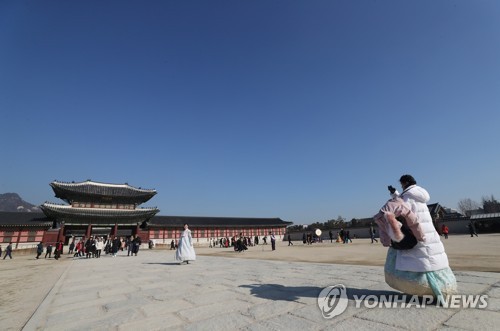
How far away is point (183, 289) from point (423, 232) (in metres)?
4.19

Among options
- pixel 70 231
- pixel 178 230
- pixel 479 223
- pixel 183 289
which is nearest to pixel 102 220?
pixel 70 231

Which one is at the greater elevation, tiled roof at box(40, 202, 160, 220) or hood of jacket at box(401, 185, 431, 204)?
tiled roof at box(40, 202, 160, 220)

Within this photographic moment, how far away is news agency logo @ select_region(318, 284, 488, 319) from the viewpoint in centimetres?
303

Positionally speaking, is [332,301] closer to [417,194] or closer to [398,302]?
[398,302]

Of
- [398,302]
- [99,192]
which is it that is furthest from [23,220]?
[398,302]

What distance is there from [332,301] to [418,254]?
127cm

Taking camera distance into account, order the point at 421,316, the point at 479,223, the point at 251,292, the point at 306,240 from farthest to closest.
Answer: the point at 306,240, the point at 479,223, the point at 251,292, the point at 421,316

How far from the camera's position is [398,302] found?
3.27 meters

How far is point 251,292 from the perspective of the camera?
4.40 meters

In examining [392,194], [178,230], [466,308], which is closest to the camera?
[466,308]

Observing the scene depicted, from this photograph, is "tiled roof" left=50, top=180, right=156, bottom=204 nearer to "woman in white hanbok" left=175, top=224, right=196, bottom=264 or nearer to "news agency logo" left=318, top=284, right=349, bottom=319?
"woman in white hanbok" left=175, top=224, right=196, bottom=264

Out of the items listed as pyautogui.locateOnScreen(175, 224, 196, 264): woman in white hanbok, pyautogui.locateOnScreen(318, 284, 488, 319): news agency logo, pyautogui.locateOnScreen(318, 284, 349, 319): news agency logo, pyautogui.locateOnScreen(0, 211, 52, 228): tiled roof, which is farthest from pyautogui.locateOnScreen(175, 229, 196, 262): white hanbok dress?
pyautogui.locateOnScreen(0, 211, 52, 228): tiled roof

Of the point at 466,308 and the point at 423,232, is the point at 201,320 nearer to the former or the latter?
the point at 423,232

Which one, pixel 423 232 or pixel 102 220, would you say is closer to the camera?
pixel 423 232
